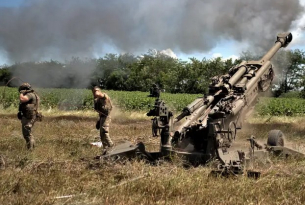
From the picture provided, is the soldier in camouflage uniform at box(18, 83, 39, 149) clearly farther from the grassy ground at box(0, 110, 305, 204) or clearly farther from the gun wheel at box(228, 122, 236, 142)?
the gun wheel at box(228, 122, 236, 142)

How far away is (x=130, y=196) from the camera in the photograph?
563 cm

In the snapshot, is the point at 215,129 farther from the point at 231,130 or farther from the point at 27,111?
the point at 27,111

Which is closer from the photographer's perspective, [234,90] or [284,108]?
[234,90]

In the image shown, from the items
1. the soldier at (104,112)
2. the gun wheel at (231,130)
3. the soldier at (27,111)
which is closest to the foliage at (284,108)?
the soldier at (104,112)

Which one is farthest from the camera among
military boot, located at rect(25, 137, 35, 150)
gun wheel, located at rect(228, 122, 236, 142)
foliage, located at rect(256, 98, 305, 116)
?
foliage, located at rect(256, 98, 305, 116)

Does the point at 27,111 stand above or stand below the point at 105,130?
above

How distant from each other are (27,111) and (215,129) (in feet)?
15.3

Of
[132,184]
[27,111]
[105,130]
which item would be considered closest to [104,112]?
[105,130]

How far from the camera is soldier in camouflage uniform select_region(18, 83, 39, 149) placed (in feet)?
33.2

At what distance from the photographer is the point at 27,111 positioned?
10.2 m

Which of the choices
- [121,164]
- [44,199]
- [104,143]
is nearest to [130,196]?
[44,199]

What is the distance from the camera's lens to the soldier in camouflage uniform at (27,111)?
1012 cm

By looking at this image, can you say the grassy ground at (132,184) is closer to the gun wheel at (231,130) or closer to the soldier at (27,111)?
the gun wheel at (231,130)

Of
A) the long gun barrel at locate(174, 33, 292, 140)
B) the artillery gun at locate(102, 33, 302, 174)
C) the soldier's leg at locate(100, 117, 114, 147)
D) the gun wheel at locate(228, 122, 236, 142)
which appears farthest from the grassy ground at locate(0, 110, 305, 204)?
the soldier's leg at locate(100, 117, 114, 147)
